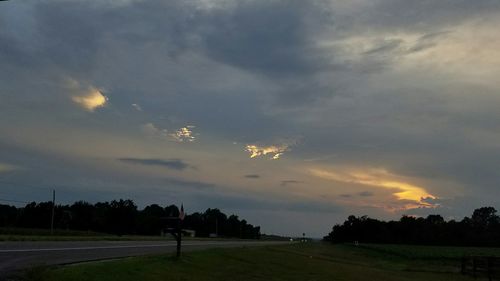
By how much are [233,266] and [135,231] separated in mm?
114299

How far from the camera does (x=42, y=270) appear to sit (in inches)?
584

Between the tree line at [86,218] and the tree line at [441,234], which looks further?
the tree line at [441,234]

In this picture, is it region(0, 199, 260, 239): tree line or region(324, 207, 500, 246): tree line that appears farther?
region(324, 207, 500, 246): tree line

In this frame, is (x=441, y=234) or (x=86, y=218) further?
(x=441, y=234)

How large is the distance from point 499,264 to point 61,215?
115 m

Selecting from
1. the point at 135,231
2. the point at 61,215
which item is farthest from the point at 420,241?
the point at 61,215

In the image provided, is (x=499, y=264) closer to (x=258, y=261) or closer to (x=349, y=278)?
(x=349, y=278)

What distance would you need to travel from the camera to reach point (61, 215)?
137 metres

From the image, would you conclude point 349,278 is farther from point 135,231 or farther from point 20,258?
point 135,231

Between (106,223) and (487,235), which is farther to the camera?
(487,235)

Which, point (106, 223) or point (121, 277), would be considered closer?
point (121, 277)

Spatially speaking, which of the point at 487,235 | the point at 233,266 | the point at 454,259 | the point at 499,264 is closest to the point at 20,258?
the point at 233,266

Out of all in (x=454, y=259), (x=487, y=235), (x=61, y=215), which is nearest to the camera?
(x=454, y=259)

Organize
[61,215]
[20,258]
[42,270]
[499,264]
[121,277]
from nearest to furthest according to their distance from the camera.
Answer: [42,270]
[121,277]
[20,258]
[499,264]
[61,215]
